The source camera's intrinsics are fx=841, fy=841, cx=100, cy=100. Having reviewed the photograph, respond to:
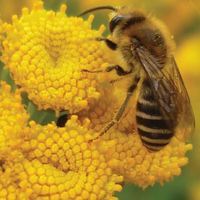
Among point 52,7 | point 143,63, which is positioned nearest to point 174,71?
point 143,63

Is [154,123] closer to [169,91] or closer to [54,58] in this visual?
[169,91]

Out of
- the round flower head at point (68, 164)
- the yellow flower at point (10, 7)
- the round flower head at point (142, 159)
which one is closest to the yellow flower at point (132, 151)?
the round flower head at point (142, 159)

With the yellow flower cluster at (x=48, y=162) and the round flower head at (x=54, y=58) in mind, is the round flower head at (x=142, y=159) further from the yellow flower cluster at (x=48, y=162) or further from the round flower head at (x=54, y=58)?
the round flower head at (x=54, y=58)

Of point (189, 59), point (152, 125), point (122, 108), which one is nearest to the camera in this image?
point (152, 125)

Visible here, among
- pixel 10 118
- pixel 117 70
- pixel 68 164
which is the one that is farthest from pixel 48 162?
pixel 117 70

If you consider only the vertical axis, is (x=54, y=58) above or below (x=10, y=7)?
below
